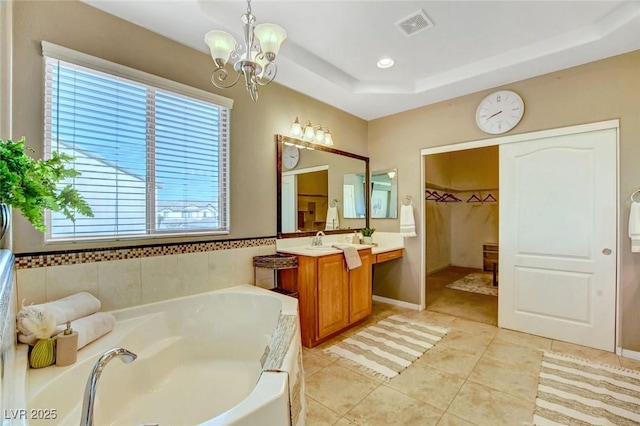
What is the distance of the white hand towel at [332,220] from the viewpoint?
12.1ft

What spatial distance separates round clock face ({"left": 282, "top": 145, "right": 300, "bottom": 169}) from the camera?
307cm

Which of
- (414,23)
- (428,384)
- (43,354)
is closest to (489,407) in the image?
(428,384)

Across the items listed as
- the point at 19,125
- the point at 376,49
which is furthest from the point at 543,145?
the point at 19,125

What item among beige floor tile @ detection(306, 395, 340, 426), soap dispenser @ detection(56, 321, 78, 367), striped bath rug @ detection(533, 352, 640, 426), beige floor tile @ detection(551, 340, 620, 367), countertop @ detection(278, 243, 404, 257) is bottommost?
beige floor tile @ detection(306, 395, 340, 426)

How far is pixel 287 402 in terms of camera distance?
3.79ft

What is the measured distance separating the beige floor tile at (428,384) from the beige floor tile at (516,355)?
1.94 ft

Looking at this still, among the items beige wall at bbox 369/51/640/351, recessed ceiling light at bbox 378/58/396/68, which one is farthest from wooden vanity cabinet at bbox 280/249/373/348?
recessed ceiling light at bbox 378/58/396/68

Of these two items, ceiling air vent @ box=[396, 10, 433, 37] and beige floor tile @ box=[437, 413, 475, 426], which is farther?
ceiling air vent @ box=[396, 10, 433, 37]

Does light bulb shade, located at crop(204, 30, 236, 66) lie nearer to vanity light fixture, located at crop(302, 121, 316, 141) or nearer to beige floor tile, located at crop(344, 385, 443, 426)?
vanity light fixture, located at crop(302, 121, 316, 141)

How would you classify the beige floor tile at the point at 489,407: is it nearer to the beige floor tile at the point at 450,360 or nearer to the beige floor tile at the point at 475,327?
the beige floor tile at the point at 450,360

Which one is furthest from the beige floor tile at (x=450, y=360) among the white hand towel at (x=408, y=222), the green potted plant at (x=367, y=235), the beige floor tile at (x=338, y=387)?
the green potted plant at (x=367, y=235)

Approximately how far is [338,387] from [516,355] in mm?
1695

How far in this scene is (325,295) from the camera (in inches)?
108

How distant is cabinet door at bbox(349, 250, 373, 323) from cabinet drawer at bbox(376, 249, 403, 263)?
214mm
